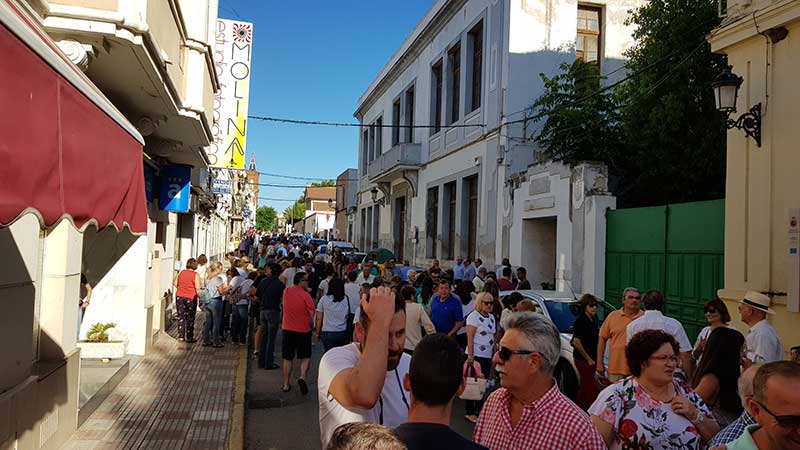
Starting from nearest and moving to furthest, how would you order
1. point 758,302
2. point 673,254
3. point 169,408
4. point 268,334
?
1. point 758,302
2. point 169,408
3. point 268,334
4. point 673,254

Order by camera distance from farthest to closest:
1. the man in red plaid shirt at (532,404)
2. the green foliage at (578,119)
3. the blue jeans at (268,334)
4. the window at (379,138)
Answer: the window at (379,138)
the green foliage at (578,119)
the blue jeans at (268,334)
the man in red plaid shirt at (532,404)

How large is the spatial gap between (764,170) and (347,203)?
42809mm

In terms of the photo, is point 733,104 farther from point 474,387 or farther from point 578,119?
point 578,119

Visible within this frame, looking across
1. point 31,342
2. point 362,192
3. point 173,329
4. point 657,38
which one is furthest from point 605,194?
point 362,192

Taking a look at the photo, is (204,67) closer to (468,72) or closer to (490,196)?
(490,196)

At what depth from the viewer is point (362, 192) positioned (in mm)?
44062

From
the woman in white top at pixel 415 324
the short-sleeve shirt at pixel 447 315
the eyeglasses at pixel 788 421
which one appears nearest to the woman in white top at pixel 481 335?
the woman in white top at pixel 415 324

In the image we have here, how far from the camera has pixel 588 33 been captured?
68.6 feet

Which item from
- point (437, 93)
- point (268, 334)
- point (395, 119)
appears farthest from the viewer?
point (395, 119)

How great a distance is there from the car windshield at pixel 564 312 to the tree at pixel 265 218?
113m

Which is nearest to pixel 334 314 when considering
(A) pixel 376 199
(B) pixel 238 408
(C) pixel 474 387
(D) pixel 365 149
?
(B) pixel 238 408

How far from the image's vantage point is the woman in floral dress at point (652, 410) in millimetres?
3312

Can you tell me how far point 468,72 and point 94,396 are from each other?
1847 cm

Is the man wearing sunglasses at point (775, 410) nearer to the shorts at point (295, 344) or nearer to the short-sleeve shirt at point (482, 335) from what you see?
the short-sleeve shirt at point (482, 335)
